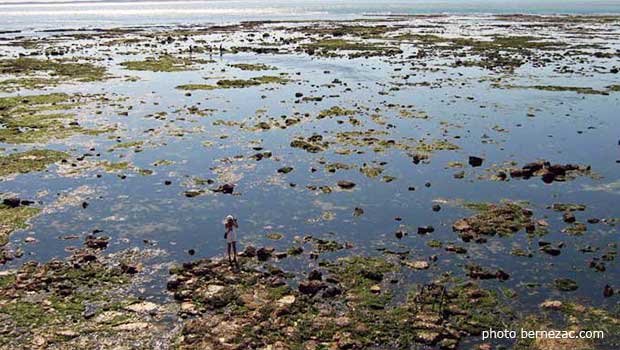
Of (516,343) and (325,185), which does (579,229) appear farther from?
(325,185)

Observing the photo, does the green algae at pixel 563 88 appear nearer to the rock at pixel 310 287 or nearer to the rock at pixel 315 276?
the rock at pixel 315 276

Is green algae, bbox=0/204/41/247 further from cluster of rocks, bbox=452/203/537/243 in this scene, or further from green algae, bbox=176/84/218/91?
Answer: green algae, bbox=176/84/218/91

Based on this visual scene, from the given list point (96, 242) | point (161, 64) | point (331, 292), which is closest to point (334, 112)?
point (96, 242)

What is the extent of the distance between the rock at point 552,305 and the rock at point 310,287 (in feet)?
28.8

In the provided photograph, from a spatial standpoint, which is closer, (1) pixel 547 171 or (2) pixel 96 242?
A: (2) pixel 96 242

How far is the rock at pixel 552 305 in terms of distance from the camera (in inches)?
901

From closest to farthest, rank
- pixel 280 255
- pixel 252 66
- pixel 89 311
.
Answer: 1. pixel 89 311
2. pixel 280 255
3. pixel 252 66

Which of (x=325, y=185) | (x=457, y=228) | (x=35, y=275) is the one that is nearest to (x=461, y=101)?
(x=325, y=185)

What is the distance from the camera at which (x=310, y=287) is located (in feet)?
79.2

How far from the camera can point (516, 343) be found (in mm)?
20750

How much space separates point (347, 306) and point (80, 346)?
9.97m

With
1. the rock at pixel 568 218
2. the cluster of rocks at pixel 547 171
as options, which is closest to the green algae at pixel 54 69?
the cluster of rocks at pixel 547 171

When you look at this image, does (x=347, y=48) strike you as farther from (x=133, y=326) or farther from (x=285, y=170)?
(x=133, y=326)

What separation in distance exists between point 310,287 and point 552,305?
378 inches
